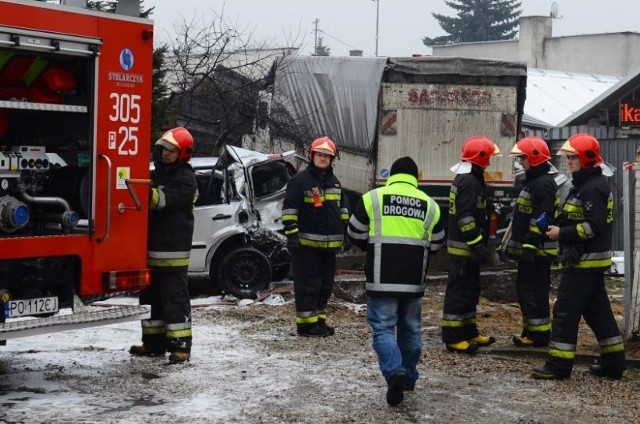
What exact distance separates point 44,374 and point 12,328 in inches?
46.7

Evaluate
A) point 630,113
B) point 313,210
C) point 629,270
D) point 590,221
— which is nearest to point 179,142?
point 313,210

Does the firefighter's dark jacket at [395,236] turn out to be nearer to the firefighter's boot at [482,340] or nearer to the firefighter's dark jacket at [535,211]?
the firefighter's dark jacket at [535,211]

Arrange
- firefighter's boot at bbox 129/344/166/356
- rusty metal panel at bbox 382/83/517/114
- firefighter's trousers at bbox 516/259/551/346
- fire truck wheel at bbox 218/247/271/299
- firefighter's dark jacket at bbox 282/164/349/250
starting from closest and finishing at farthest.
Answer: firefighter's boot at bbox 129/344/166/356
firefighter's trousers at bbox 516/259/551/346
firefighter's dark jacket at bbox 282/164/349/250
fire truck wheel at bbox 218/247/271/299
rusty metal panel at bbox 382/83/517/114

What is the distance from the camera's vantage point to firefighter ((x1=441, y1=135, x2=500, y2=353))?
9766mm

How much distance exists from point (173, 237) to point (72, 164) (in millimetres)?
1215

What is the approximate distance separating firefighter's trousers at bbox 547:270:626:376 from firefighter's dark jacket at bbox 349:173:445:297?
4.77 feet

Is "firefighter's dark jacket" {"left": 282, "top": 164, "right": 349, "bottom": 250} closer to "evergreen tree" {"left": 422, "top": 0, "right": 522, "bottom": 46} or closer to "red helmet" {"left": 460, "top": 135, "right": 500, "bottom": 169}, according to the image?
"red helmet" {"left": 460, "top": 135, "right": 500, "bottom": 169}

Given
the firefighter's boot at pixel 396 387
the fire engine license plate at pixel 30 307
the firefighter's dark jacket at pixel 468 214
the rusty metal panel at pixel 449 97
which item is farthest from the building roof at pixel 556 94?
the fire engine license plate at pixel 30 307

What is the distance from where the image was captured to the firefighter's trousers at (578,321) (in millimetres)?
8758

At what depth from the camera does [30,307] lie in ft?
26.2

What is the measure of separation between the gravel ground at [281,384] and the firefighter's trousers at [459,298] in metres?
0.20

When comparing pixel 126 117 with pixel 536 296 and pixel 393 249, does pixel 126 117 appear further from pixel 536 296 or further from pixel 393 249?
pixel 536 296

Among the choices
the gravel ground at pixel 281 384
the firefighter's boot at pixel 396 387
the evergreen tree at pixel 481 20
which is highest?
the evergreen tree at pixel 481 20

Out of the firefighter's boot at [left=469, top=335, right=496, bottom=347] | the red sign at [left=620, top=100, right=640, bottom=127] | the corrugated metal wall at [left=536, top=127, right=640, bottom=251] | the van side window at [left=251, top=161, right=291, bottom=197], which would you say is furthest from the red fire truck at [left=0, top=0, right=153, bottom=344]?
the red sign at [left=620, top=100, right=640, bottom=127]
